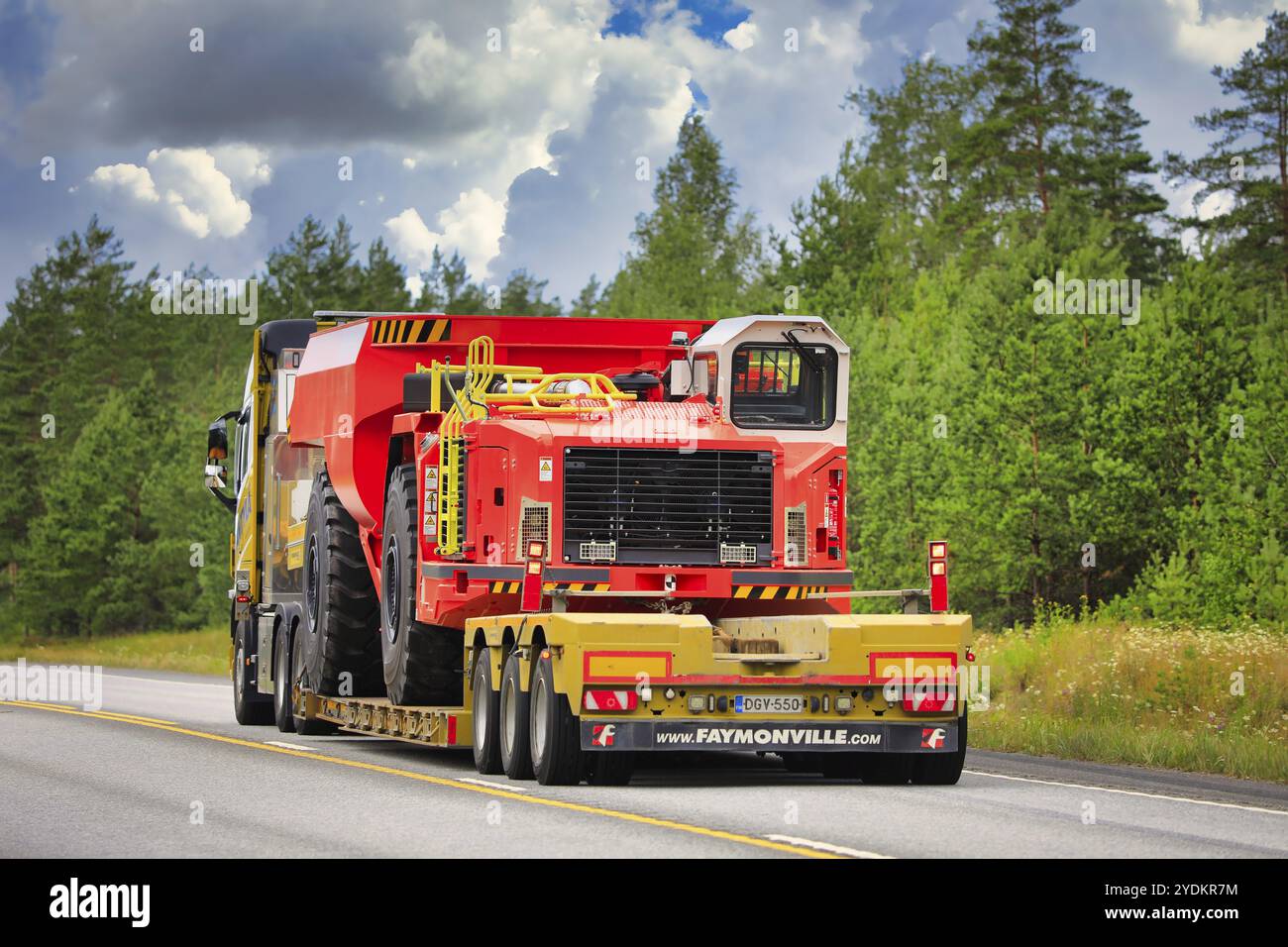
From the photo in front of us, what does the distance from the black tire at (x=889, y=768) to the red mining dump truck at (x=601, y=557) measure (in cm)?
2

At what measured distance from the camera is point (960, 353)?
147ft

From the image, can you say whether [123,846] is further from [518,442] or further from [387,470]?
[387,470]

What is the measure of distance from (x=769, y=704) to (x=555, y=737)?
1.54 meters

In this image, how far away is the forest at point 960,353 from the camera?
39.6 meters

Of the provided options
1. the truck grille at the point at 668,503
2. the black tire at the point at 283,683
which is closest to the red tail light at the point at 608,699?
the truck grille at the point at 668,503

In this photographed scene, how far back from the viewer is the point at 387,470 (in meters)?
19.0

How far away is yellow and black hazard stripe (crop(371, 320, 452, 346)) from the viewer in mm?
18500

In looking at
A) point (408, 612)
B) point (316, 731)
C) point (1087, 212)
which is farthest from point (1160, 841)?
point (1087, 212)

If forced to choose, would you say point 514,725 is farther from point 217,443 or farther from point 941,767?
point 217,443

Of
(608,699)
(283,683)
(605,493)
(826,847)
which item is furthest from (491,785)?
(283,683)

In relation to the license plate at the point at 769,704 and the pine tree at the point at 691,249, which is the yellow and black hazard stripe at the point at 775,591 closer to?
the license plate at the point at 769,704
